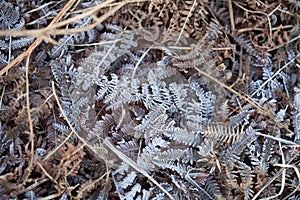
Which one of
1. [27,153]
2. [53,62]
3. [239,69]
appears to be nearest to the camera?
[27,153]

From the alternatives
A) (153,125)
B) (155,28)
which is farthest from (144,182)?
(155,28)

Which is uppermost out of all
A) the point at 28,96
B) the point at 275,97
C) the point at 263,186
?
the point at 28,96

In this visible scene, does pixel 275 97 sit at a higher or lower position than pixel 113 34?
lower

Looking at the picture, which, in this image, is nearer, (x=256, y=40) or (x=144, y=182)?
(x=144, y=182)

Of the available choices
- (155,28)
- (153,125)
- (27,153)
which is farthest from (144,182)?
(155,28)

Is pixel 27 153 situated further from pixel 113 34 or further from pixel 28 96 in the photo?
pixel 113 34

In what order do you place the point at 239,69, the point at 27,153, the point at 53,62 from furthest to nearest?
the point at 239,69
the point at 53,62
the point at 27,153
